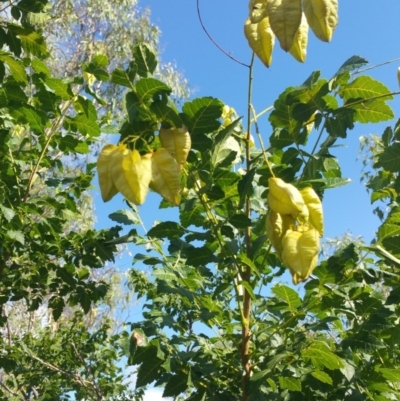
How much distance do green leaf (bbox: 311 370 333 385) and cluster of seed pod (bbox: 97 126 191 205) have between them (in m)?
0.77

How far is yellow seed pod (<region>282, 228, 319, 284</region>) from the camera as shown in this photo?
3.43 feet

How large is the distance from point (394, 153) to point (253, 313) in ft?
2.13

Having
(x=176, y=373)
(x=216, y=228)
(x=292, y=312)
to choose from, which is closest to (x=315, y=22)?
(x=216, y=228)

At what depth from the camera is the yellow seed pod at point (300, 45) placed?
3.67 feet

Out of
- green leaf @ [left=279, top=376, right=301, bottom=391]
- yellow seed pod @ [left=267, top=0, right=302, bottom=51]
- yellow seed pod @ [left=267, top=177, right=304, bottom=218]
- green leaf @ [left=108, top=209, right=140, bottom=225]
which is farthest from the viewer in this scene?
green leaf @ [left=108, top=209, right=140, bottom=225]

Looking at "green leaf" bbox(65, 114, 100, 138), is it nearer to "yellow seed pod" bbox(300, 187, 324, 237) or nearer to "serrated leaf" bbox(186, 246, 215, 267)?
"serrated leaf" bbox(186, 246, 215, 267)

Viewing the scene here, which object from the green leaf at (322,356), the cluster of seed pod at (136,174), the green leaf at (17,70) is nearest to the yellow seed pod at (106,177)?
the cluster of seed pod at (136,174)

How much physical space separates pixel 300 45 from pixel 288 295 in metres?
0.77

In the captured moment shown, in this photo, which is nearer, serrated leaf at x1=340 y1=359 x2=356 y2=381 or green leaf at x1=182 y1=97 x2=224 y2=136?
green leaf at x1=182 y1=97 x2=224 y2=136

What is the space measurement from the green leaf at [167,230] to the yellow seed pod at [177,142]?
0.40m

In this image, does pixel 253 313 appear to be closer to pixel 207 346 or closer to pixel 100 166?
pixel 207 346

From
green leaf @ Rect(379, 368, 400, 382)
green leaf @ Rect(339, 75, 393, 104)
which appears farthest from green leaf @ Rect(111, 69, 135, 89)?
green leaf @ Rect(379, 368, 400, 382)

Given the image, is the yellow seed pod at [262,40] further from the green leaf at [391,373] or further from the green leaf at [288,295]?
the green leaf at [391,373]

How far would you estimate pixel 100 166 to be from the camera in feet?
3.82
